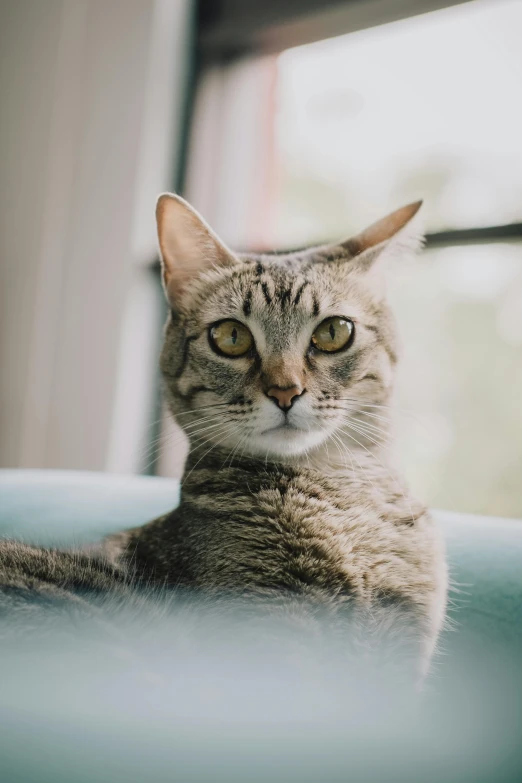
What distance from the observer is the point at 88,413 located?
7.75ft

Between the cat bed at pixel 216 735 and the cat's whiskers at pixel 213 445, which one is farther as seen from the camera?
the cat's whiskers at pixel 213 445

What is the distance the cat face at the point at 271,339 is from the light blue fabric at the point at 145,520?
311 mm

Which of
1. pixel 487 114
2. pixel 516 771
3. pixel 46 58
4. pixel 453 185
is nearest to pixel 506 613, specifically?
pixel 516 771

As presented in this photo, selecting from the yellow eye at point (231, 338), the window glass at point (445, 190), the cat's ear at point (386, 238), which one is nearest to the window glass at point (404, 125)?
the window glass at point (445, 190)

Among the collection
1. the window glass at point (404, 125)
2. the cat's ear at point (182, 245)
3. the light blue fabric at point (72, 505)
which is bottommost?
the light blue fabric at point (72, 505)

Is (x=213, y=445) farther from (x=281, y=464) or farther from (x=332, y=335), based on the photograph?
(x=332, y=335)

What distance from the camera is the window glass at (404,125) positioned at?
1865 mm

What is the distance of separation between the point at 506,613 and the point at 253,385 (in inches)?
19.4

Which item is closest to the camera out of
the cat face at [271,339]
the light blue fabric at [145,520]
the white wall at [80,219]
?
the cat face at [271,339]

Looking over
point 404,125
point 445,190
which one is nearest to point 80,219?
point 404,125

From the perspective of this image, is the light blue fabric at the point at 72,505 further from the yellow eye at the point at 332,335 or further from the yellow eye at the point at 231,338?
the yellow eye at the point at 332,335

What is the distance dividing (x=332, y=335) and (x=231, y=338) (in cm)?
14

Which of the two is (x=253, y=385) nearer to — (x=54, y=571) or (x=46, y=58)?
(x=54, y=571)

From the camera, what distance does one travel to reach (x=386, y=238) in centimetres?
101
